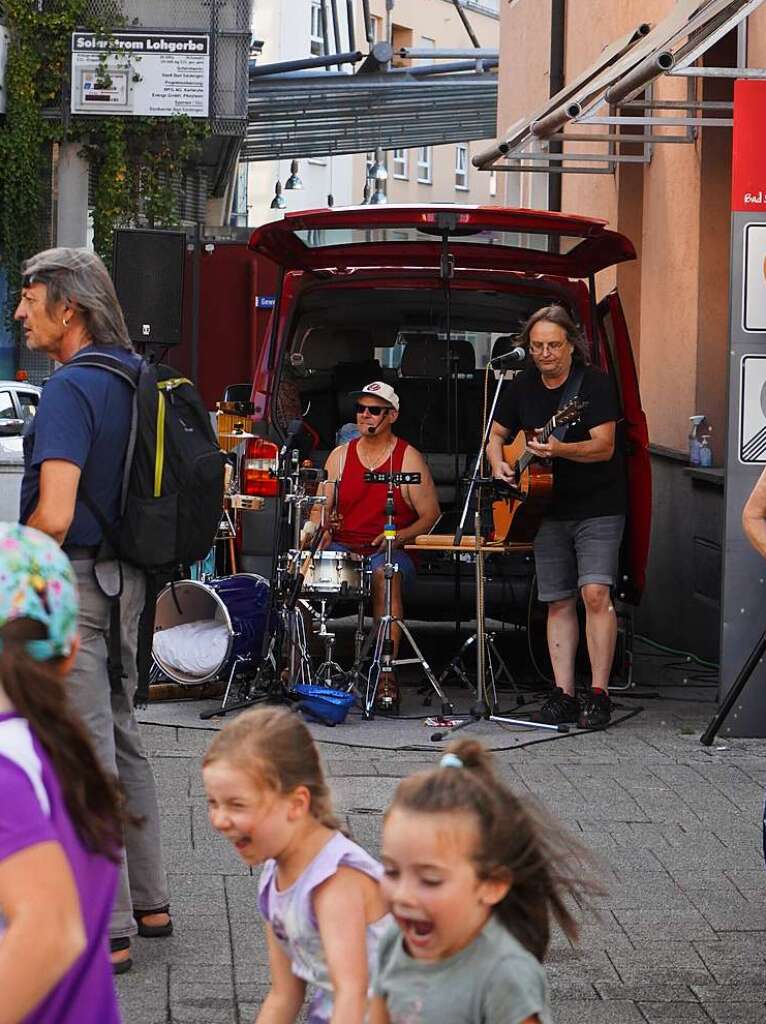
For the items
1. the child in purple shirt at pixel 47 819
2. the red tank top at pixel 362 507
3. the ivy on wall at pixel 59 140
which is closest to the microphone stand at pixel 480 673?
the red tank top at pixel 362 507

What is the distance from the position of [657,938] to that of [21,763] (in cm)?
328

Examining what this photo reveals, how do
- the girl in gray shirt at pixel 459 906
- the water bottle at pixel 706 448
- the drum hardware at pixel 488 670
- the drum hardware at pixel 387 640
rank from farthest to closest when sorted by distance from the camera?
the water bottle at pixel 706 448 → the drum hardware at pixel 488 670 → the drum hardware at pixel 387 640 → the girl in gray shirt at pixel 459 906

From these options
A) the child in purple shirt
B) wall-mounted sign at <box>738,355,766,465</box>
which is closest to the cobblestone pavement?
wall-mounted sign at <box>738,355,766,465</box>

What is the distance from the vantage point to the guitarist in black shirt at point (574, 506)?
8516mm

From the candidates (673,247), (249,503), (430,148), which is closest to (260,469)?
(249,503)

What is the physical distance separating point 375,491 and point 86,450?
4812 millimetres

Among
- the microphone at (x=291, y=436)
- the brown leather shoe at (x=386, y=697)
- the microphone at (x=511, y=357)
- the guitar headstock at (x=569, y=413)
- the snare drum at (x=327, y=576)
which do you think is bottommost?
the brown leather shoe at (x=386, y=697)

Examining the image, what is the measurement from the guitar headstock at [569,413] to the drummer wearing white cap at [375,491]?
1.16 metres

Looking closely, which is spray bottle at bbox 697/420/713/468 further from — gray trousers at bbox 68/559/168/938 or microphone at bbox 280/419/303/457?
gray trousers at bbox 68/559/168/938

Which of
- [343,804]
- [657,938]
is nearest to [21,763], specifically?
[657,938]

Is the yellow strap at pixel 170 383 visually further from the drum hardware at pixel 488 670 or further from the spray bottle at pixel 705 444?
the spray bottle at pixel 705 444

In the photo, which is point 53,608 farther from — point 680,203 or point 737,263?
point 680,203

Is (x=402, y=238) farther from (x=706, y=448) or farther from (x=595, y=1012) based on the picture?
(x=595, y=1012)

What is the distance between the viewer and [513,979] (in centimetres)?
253
